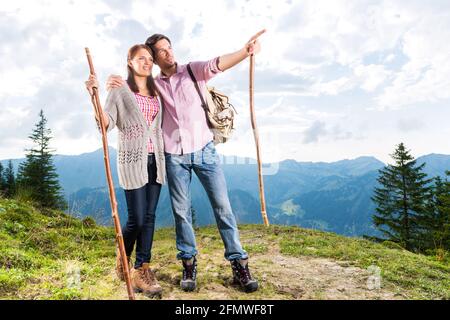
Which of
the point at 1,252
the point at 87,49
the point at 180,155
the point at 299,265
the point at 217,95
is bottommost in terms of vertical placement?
the point at 299,265

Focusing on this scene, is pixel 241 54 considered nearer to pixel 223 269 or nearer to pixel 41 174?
pixel 223 269

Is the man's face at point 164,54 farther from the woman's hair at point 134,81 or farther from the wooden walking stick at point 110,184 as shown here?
the wooden walking stick at point 110,184

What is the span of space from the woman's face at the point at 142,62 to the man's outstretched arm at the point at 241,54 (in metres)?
0.94

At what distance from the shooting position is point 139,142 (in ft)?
16.2

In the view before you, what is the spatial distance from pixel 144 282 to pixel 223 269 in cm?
180

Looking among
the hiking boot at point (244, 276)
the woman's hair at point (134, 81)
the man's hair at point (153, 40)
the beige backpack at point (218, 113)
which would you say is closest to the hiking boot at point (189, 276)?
the hiking boot at point (244, 276)

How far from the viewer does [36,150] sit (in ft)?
171

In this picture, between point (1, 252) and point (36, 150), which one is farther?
point (36, 150)

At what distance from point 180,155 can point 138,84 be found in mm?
1106

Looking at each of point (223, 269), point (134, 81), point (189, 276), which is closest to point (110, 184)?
point (134, 81)

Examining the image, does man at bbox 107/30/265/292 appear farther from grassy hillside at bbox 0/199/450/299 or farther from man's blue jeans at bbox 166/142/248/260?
grassy hillside at bbox 0/199/450/299

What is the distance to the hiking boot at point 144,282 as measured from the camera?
17.0 ft
